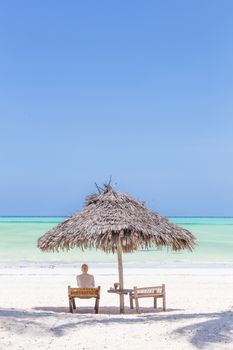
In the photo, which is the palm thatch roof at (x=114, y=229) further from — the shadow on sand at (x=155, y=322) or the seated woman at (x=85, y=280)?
Answer: the shadow on sand at (x=155, y=322)

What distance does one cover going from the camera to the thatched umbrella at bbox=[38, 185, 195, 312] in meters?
10.3

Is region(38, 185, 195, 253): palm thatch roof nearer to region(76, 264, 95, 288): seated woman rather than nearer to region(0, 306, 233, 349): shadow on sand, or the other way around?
region(76, 264, 95, 288): seated woman

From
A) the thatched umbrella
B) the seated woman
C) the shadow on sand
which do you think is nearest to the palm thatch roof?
the thatched umbrella

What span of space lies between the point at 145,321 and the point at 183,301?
513 cm

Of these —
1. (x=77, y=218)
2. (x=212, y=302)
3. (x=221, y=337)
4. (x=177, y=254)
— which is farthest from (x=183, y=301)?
(x=177, y=254)

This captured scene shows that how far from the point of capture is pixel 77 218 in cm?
1082

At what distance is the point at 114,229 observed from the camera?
1018 cm

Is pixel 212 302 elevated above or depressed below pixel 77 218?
below

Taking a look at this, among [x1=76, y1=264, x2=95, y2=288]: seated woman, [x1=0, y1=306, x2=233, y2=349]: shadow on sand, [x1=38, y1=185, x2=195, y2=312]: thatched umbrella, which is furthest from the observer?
[x1=76, y1=264, x2=95, y2=288]: seated woman

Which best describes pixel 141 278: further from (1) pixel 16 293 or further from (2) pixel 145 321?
(2) pixel 145 321

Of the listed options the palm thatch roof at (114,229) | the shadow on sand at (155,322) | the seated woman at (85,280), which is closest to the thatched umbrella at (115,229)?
the palm thatch roof at (114,229)

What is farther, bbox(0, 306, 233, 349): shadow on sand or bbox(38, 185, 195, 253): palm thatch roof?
bbox(38, 185, 195, 253): palm thatch roof

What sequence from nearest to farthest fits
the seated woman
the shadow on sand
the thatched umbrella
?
the shadow on sand < the thatched umbrella < the seated woman

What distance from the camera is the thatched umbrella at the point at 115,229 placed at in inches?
405
